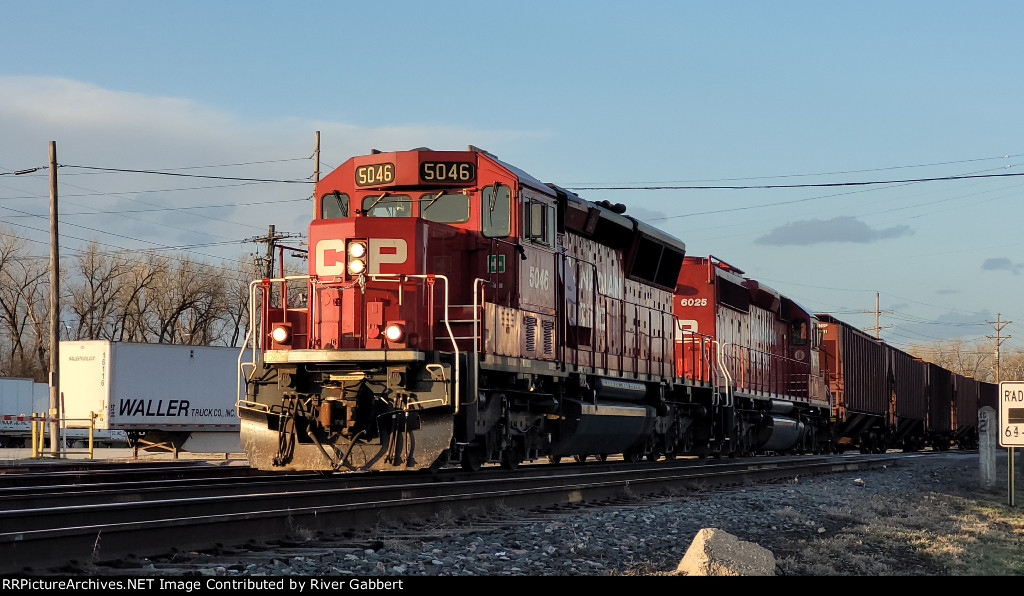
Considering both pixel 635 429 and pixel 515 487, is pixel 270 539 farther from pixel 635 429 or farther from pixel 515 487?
pixel 635 429

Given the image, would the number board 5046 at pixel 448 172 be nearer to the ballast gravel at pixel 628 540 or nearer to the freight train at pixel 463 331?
the freight train at pixel 463 331

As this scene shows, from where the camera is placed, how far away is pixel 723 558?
6438mm

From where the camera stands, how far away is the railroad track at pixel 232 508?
628 centimetres

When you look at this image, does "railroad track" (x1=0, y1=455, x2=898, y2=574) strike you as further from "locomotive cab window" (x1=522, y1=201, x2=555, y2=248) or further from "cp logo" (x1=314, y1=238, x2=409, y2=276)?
"locomotive cab window" (x1=522, y1=201, x2=555, y2=248)

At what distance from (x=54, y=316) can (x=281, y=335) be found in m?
16.6

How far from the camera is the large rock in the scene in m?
6.32

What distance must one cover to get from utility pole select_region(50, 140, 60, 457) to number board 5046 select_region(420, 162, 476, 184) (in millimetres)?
14556

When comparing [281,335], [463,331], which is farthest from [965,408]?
[281,335]

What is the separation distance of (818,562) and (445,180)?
7354 mm

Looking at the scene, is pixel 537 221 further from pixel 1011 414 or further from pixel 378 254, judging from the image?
pixel 1011 414

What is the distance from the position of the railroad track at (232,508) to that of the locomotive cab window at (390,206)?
133 inches

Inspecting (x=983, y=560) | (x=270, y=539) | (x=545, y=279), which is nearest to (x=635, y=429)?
(x=545, y=279)

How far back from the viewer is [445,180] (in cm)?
1336

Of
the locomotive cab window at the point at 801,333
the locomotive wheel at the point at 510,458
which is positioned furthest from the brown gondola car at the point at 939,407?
the locomotive wheel at the point at 510,458
